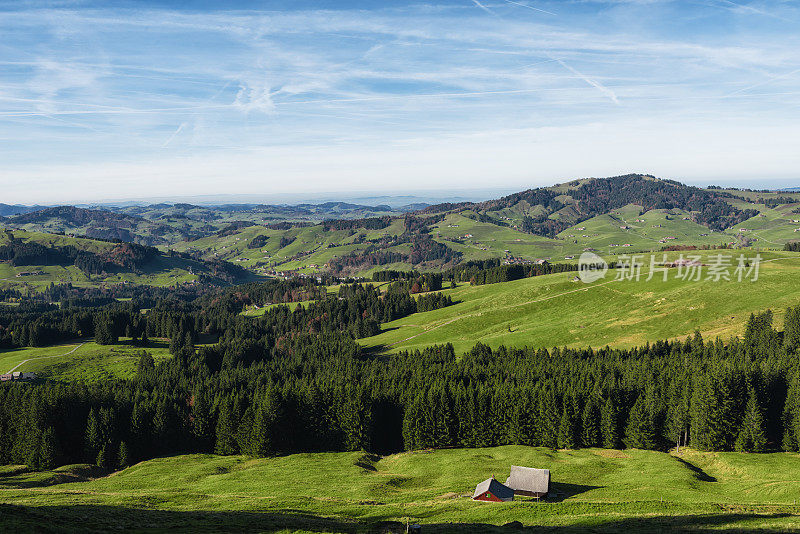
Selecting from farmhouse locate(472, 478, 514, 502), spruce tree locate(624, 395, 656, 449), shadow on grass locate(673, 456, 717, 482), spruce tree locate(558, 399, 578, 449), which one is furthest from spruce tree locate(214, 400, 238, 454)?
shadow on grass locate(673, 456, 717, 482)

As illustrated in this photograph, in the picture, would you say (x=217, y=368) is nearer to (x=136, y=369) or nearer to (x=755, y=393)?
(x=136, y=369)

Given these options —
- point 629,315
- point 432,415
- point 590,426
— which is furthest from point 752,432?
point 629,315

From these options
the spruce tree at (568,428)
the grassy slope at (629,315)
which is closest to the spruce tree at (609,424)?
the spruce tree at (568,428)

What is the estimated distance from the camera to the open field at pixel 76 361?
16100 centimetres

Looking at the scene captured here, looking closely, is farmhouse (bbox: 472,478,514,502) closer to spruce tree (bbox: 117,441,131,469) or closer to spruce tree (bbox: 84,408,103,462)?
spruce tree (bbox: 117,441,131,469)

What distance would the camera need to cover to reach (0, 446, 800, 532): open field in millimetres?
45312

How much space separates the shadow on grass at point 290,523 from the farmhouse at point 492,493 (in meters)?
11.1

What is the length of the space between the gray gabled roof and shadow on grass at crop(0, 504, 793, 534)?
11915 millimetres

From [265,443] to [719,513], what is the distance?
72777mm

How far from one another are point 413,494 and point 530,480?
15407 millimetres

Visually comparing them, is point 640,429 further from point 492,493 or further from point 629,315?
point 629,315

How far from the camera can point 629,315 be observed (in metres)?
170

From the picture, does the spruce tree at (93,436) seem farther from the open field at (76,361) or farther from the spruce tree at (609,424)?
the spruce tree at (609,424)

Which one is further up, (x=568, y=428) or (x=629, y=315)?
(x=629, y=315)
